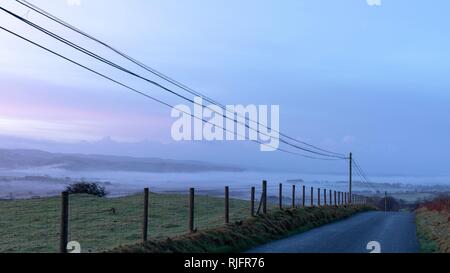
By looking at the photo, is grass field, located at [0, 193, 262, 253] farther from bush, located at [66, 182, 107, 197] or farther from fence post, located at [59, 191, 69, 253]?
bush, located at [66, 182, 107, 197]

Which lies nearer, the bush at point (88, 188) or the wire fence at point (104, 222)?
the wire fence at point (104, 222)

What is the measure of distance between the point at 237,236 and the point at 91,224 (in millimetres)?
7971

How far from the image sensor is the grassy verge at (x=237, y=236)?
12.6 m

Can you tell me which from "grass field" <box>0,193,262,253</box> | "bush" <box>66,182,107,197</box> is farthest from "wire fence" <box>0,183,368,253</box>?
"bush" <box>66,182,107,197</box>

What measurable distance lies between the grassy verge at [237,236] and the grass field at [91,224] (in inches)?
39.9

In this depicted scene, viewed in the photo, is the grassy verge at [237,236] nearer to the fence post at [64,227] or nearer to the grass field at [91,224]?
the grass field at [91,224]

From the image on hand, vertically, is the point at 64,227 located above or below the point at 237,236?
above

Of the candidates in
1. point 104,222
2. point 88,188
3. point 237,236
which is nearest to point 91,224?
point 104,222

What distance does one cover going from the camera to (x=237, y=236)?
52.4ft

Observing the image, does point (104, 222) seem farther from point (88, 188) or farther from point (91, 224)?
point (88, 188)

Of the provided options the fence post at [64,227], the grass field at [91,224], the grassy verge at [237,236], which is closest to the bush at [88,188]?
the grass field at [91,224]
